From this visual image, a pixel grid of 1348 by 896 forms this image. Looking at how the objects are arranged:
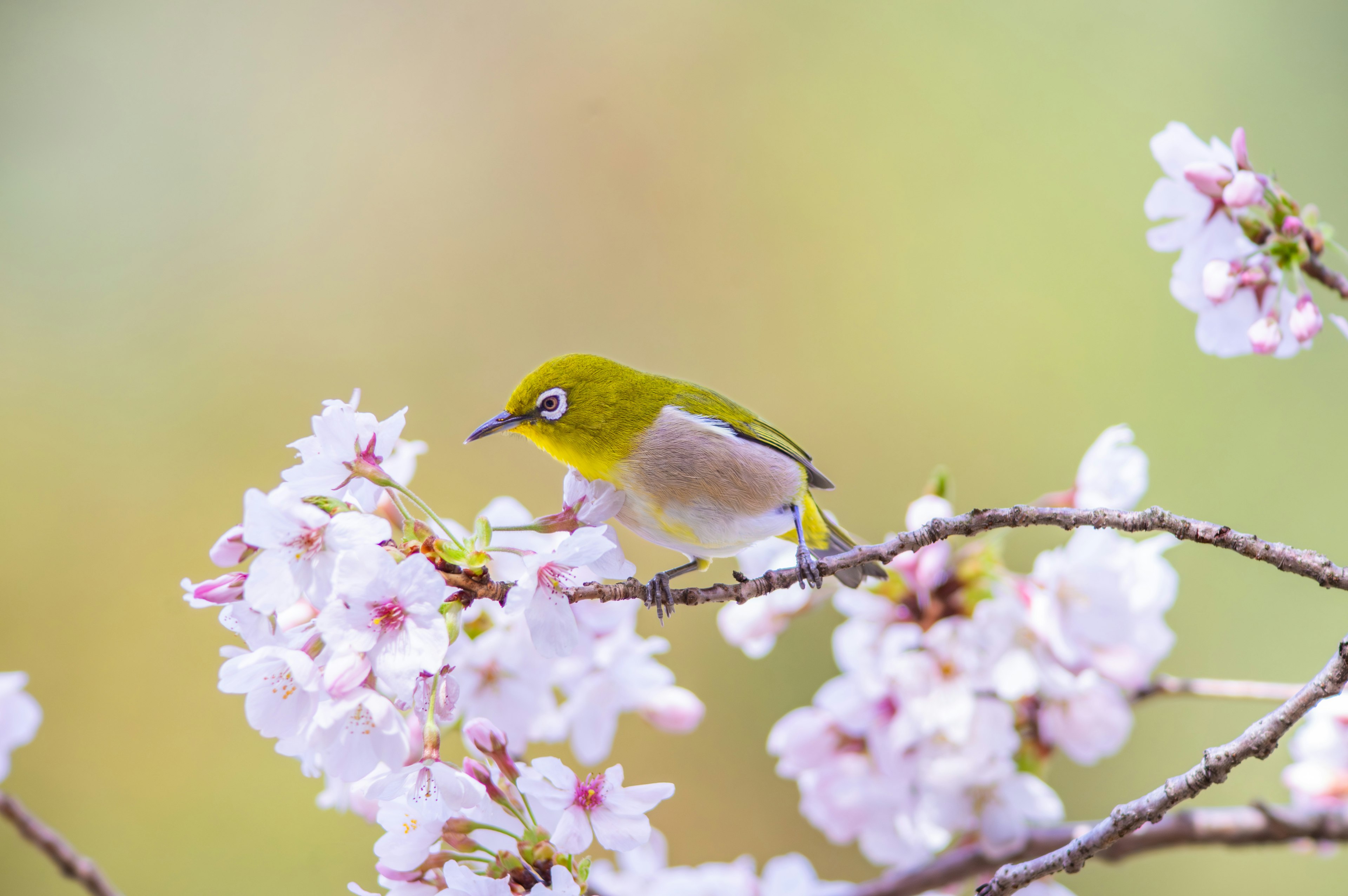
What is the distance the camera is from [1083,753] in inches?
69.9

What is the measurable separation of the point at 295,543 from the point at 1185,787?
910 millimetres

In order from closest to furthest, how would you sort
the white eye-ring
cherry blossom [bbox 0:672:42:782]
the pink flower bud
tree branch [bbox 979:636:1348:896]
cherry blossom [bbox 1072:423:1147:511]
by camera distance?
tree branch [bbox 979:636:1348:896], the pink flower bud, the white eye-ring, cherry blossom [bbox 0:672:42:782], cherry blossom [bbox 1072:423:1147:511]

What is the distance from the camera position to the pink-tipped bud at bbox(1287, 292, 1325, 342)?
1247 millimetres

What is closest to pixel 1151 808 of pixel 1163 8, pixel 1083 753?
pixel 1083 753

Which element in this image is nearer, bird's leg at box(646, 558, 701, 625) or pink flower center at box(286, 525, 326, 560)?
pink flower center at box(286, 525, 326, 560)

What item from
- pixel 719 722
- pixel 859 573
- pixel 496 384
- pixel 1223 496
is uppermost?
pixel 496 384

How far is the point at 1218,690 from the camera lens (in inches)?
59.7

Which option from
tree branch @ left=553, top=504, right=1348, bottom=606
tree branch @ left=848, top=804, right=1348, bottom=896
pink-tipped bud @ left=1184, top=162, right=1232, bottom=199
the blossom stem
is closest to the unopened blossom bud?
pink-tipped bud @ left=1184, top=162, right=1232, bottom=199

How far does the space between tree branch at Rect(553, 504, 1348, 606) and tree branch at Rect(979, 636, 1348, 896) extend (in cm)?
10

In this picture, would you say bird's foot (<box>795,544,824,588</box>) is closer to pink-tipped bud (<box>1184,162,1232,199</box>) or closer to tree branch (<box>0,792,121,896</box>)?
pink-tipped bud (<box>1184,162,1232,199</box>)

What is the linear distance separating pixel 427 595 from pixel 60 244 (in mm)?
5420

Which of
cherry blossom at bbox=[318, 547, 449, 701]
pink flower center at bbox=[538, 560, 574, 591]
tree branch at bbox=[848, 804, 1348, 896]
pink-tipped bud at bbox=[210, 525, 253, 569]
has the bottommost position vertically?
tree branch at bbox=[848, 804, 1348, 896]

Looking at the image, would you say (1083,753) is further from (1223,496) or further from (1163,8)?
(1163,8)

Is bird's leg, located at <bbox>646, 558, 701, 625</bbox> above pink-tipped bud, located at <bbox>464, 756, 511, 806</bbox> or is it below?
above
